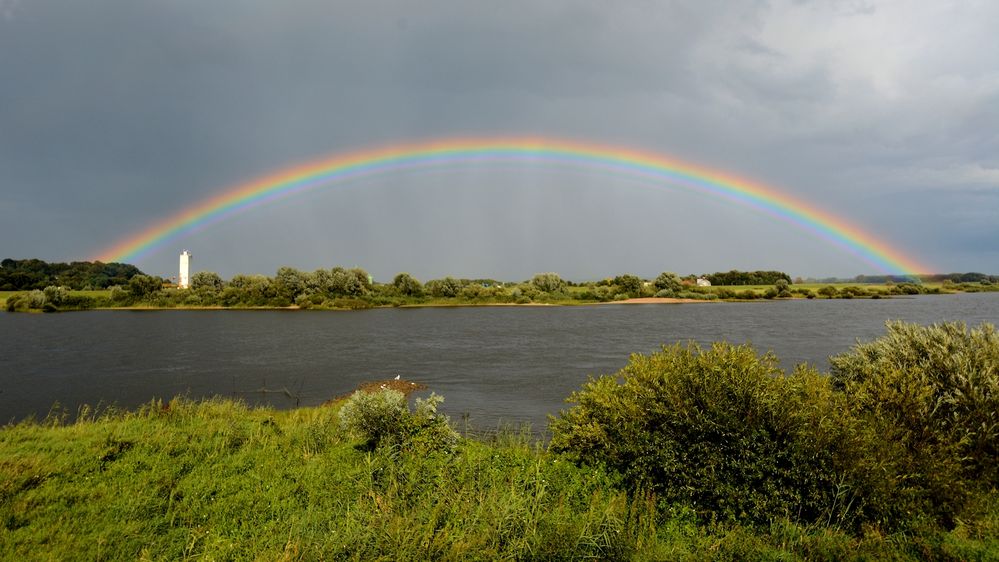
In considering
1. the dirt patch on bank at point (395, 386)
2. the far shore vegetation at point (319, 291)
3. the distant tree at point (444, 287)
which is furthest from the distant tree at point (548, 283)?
the dirt patch on bank at point (395, 386)

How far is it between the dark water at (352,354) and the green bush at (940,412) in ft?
39.4

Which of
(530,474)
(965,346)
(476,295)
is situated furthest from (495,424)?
(476,295)

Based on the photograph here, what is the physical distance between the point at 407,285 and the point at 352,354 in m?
67.4

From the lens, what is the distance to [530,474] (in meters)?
8.18

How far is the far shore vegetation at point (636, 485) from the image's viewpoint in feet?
20.1

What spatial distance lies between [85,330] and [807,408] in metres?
75.6

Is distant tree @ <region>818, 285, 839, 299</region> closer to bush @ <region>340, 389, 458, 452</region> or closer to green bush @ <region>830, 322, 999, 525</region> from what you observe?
green bush @ <region>830, 322, 999, 525</region>

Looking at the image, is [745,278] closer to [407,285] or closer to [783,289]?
[783,289]

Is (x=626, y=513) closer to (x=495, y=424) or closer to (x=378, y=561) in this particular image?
(x=378, y=561)

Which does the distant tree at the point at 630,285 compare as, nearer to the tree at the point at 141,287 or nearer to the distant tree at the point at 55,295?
the tree at the point at 141,287

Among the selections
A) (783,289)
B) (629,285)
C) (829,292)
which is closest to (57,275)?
(629,285)

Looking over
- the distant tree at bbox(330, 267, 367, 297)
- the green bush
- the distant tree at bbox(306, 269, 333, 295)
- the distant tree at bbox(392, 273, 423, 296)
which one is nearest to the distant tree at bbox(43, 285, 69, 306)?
the distant tree at bbox(306, 269, 333, 295)

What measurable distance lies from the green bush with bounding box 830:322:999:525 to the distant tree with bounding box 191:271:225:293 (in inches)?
4540

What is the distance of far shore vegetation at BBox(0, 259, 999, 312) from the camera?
321ft
